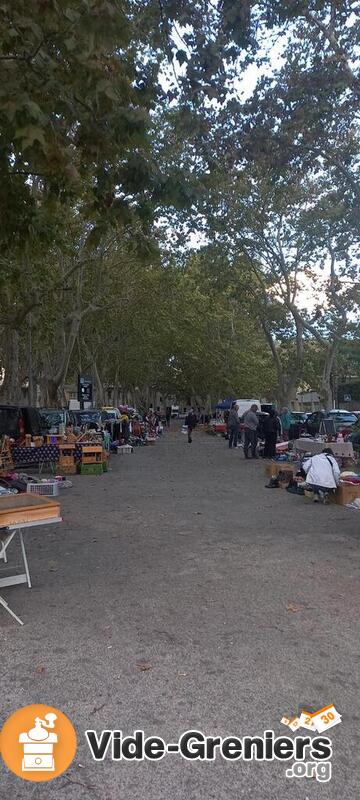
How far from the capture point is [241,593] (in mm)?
5355

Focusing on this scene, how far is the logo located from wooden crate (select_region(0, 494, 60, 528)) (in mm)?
1890

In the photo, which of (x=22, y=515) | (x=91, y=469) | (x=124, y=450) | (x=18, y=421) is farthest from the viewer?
(x=124, y=450)

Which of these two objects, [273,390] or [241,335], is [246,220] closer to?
[241,335]

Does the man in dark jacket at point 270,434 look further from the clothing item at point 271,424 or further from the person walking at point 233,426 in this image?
the person walking at point 233,426

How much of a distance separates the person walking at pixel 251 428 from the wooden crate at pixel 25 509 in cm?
1377

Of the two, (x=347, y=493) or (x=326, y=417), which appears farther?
(x=326, y=417)

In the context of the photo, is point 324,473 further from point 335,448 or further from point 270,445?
point 270,445

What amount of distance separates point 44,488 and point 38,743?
817 cm

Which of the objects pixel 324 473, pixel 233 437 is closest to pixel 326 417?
pixel 233 437

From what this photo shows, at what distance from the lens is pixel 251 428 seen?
751 inches

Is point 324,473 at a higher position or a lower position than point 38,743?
higher

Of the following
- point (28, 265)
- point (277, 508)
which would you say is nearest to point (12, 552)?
point (277, 508)

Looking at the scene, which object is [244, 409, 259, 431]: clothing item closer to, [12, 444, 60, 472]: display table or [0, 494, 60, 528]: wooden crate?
[12, 444, 60, 472]: display table

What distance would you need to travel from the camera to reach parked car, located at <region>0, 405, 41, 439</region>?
16078 mm
